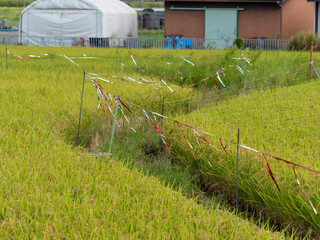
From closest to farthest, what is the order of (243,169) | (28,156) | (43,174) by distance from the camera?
(43,174) → (28,156) → (243,169)

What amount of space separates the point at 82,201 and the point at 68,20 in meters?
23.7

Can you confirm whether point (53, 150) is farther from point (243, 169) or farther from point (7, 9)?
point (7, 9)

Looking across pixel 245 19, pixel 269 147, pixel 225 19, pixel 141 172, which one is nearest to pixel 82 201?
pixel 141 172

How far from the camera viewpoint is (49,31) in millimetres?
27172

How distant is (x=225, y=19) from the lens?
2589 centimetres

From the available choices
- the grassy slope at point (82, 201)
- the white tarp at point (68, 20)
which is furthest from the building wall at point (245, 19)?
the grassy slope at point (82, 201)

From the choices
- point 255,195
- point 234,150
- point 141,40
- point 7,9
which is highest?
point 7,9

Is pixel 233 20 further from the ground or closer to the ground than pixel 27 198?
further from the ground

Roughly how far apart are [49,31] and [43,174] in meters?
23.4

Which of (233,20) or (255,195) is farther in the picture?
(233,20)

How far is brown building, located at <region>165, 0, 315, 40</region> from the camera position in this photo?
1013 inches

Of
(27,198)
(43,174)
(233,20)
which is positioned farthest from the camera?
(233,20)

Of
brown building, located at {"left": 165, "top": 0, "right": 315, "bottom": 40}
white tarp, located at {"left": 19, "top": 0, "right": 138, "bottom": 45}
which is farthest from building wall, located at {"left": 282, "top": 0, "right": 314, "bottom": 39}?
white tarp, located at {"left": 19, "top": 0, "right": 138, "bottom": 45}

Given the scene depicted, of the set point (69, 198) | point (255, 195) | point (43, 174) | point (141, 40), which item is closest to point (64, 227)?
point (69, 198)
